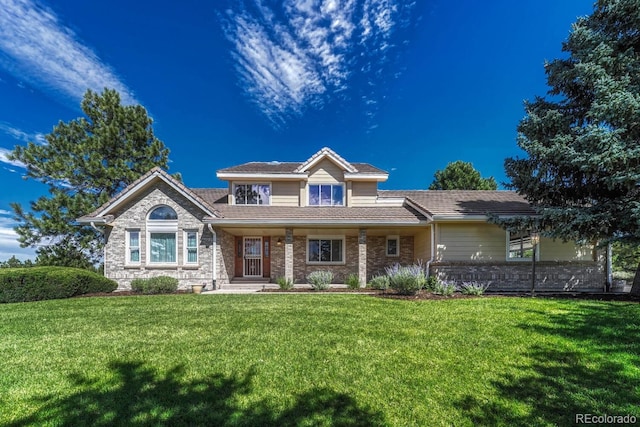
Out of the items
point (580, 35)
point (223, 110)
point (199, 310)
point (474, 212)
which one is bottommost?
point (199, 310)

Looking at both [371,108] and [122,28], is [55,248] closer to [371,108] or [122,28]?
[122,28]

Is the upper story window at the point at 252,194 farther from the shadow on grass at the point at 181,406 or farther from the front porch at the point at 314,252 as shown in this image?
the shadow on grass at the point at 181,406

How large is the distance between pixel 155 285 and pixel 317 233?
7.87 meters

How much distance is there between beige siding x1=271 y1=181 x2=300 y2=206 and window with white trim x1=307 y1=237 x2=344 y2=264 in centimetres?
240

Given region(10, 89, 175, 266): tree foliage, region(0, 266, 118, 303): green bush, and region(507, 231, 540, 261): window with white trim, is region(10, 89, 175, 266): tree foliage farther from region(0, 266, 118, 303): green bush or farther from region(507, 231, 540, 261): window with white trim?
region(507, 231, 540, 261): window with white trim

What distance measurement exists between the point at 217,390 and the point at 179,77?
1889 centimetres

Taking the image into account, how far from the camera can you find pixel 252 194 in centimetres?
1614

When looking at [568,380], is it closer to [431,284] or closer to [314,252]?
[431,284]

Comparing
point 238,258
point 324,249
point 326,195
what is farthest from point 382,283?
point 238,258

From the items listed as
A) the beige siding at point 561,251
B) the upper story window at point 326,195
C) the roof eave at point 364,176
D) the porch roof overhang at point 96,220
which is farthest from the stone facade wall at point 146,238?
the beige siding at point 561,251

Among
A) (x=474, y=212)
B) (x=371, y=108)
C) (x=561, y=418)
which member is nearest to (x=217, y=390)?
(x=561, y=418)

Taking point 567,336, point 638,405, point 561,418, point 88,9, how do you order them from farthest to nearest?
point 88,9
point 567,336
point 638,405
point 561,418

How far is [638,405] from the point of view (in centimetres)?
333

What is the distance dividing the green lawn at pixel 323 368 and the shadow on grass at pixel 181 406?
0.05ft
